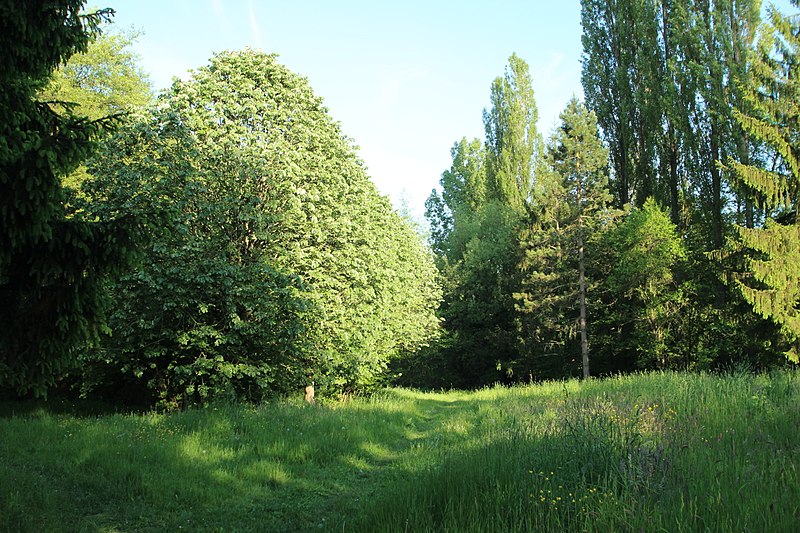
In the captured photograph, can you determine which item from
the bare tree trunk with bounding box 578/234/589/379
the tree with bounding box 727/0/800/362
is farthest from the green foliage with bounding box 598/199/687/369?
the tree with bounding box 727/0/800/362

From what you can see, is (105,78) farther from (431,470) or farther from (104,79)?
(431,470)

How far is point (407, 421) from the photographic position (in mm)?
13930

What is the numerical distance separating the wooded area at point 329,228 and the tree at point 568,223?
0.13m

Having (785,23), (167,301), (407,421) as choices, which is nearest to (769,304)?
(785,23)

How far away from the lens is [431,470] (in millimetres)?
5414

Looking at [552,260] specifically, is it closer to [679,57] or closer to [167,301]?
[679,57]

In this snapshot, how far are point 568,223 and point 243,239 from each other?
21.8 meters

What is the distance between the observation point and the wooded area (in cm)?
484

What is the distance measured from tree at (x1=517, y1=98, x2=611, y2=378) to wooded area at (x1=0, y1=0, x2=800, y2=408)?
0.44ft

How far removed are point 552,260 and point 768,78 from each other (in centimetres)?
1451

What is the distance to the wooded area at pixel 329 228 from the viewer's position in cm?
484

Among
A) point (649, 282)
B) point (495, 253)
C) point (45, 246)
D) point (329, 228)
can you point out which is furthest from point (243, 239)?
point (495, 253)

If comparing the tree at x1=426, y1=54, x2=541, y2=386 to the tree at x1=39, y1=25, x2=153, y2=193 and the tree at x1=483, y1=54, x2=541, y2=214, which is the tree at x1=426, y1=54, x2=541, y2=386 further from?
the tree at x1=39, y1=25, x2=153, y2=193

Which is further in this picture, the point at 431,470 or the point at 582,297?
the point at 582,297
